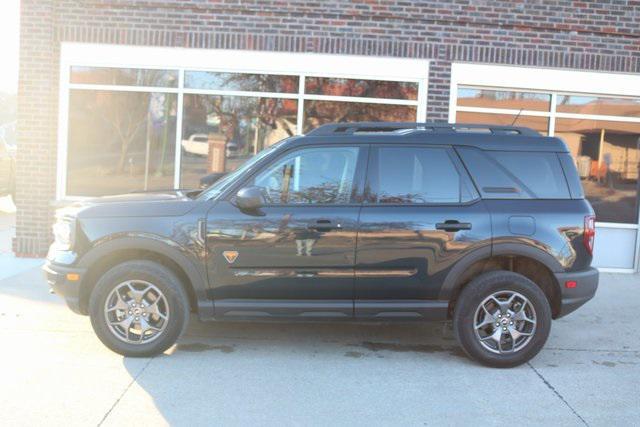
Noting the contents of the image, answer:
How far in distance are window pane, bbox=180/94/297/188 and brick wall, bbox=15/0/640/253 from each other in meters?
0.80

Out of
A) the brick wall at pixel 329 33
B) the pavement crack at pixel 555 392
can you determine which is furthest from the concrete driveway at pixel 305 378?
the brick wall at pixel 329 33

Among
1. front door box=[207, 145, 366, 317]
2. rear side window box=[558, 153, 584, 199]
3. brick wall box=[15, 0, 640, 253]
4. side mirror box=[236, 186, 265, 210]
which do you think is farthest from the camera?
brick wall box=[15, 0, 640, 253]

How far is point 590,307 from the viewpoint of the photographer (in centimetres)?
749

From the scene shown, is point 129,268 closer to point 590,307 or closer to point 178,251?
point 178,251

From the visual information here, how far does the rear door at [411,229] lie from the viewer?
514 cm

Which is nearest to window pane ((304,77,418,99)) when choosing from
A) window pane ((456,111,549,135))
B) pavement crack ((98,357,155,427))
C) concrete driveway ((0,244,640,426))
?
window pane ((456,111,549,135))

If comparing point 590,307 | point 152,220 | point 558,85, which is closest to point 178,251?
point 152,220

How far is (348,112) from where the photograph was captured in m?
9.22

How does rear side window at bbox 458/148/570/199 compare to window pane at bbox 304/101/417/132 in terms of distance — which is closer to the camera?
rear side window at bbox 458/148/570/199

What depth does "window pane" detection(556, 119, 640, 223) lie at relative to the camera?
9.43 metres

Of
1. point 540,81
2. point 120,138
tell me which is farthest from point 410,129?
point 120,138

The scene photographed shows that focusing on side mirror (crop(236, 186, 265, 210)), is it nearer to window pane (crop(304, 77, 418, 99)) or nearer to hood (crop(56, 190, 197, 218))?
hood (crop(56, 190, 197, 218))

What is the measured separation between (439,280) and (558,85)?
207 inches

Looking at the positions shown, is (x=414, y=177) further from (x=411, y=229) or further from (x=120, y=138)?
(x=120, y=138)
